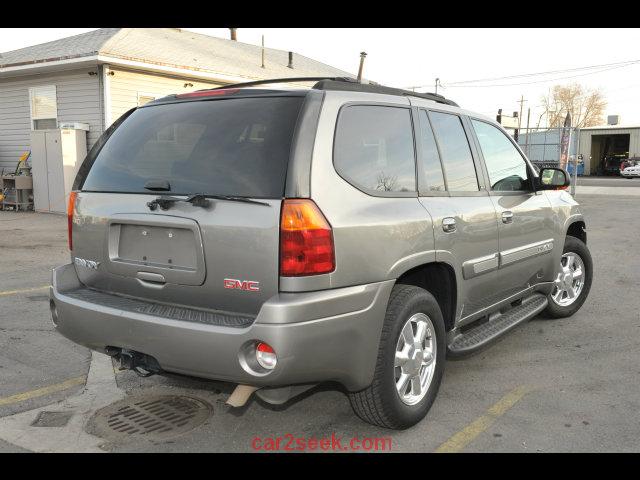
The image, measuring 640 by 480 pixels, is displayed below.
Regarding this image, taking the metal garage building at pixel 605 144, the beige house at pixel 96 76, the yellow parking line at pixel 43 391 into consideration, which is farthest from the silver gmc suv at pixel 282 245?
the metal garage building at pixel 605 144

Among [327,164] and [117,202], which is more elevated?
[327,164]

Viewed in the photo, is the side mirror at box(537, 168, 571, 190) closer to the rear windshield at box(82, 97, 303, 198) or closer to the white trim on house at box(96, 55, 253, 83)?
the rear windshield at box(82, 97, 303, 198)

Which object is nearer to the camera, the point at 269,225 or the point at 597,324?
the point at 269,225

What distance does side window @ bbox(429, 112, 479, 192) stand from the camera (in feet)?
12.9

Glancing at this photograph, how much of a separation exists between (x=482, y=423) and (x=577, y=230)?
10.3ft

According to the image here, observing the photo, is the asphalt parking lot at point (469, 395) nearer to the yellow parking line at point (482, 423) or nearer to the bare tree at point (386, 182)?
the yellow parking line at point (482, 423)

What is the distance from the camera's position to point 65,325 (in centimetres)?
333

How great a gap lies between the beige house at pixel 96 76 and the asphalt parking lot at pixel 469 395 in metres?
8.96

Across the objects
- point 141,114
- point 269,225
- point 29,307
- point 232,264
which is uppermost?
point 141,114

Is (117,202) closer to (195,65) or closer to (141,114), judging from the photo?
(141,114)

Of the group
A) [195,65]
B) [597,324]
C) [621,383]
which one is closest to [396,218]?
[621,383]

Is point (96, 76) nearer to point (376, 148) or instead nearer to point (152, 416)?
point (152, 416)

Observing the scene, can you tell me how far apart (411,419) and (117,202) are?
2.02 m
